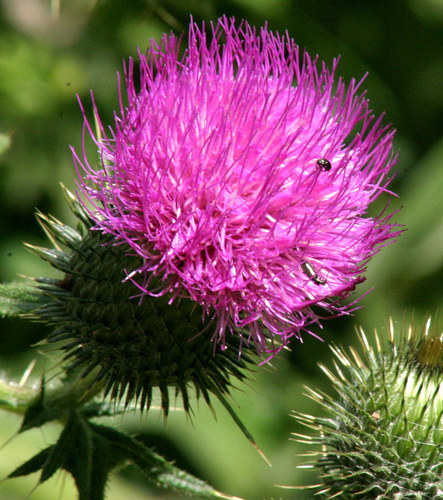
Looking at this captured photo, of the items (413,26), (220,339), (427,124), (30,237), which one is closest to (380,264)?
(427,124)

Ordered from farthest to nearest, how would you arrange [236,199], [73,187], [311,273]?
1. [73,187]
2. [311,273]
3. [236,199]

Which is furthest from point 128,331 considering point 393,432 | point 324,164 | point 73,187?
point 73,187

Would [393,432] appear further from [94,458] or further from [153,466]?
[94,458]

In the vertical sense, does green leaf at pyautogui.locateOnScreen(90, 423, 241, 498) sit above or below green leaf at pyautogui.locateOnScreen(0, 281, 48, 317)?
below

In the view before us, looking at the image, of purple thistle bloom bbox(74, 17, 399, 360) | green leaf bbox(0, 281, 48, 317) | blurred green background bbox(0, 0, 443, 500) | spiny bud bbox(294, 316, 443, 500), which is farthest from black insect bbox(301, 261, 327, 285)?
blurred green background bbox(0, 0, 443, 500)

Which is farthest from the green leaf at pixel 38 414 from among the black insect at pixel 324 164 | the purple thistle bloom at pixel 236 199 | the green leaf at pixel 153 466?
the black insect at pixel 324 164

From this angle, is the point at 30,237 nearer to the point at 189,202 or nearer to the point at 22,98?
the point at 22,98

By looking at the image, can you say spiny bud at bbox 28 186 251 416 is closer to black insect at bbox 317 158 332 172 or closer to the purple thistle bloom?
the purple thistle bloom

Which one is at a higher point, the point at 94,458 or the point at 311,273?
the point at 311,273
